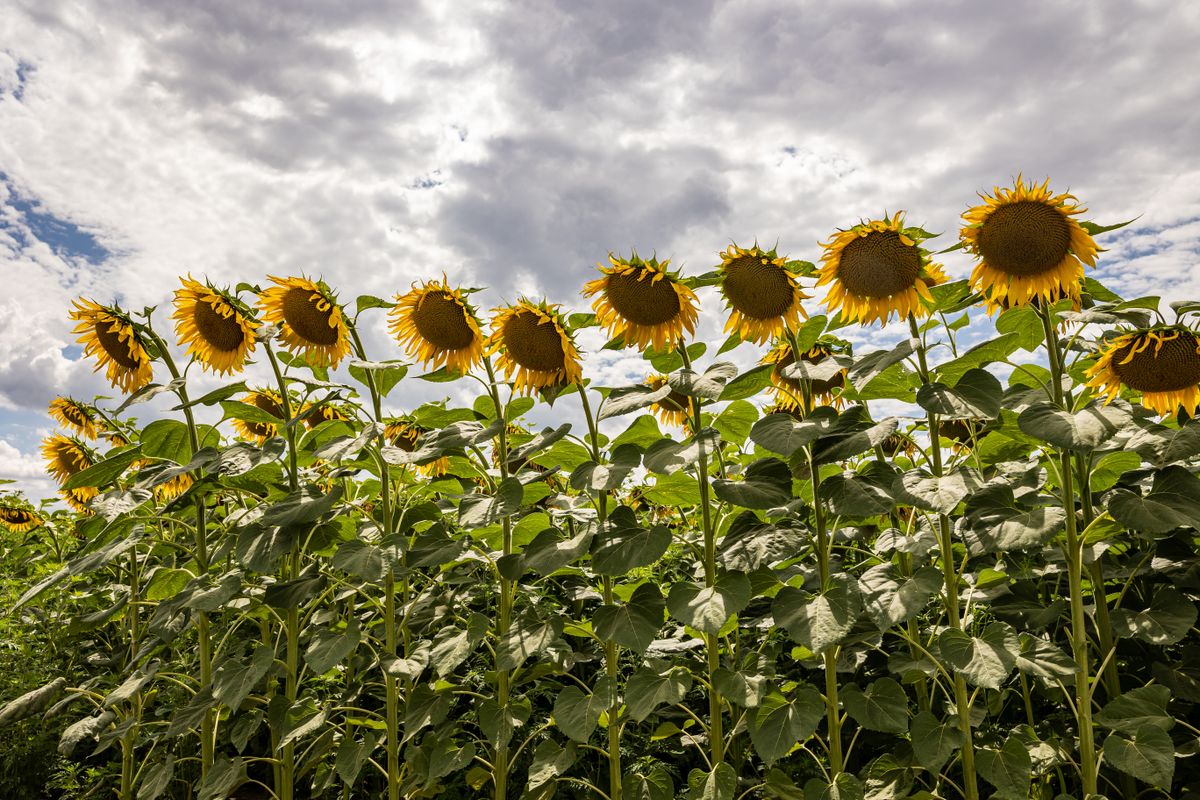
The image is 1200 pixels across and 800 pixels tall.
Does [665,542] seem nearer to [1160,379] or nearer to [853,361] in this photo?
[853,361]

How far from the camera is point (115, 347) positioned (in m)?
2.83

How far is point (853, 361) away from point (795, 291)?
27cm

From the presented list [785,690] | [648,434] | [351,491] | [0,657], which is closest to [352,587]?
[351,491]

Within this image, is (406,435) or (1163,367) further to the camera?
(406,435)

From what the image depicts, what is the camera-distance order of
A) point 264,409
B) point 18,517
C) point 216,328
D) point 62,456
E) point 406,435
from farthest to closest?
point 18,517, point 62,456, point 264,409, point 406,435, point 216,328

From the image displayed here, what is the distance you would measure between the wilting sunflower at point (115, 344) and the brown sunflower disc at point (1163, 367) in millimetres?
3287

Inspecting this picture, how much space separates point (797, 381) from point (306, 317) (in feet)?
5.57

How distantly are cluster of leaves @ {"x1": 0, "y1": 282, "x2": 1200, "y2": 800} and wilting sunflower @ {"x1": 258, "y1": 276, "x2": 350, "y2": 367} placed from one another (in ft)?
0.26

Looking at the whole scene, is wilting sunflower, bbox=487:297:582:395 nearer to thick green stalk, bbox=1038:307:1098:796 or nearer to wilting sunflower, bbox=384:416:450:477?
wilting sunflower, bbox=384:416:450:477

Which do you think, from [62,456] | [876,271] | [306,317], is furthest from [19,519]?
[876,271]

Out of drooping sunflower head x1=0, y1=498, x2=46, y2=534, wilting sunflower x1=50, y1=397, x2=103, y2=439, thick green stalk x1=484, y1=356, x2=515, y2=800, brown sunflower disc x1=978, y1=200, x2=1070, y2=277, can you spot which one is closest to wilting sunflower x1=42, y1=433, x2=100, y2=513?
wilting sunflower x1=50, y1=397, x2=103, y2=439

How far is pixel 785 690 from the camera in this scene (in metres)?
2.45

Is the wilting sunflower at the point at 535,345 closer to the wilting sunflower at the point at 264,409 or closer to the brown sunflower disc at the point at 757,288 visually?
the brown sunflower disc at the point at 757,288

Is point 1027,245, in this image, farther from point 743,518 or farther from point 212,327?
point 212,327
